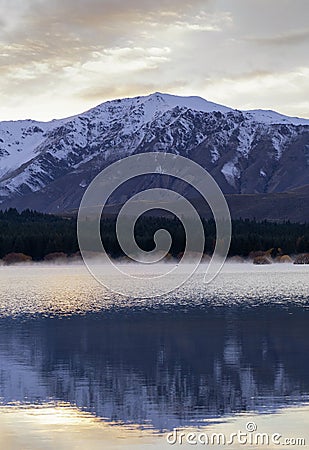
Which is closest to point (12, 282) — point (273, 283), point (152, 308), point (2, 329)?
point (273, 283)

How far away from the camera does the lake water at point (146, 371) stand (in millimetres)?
26453

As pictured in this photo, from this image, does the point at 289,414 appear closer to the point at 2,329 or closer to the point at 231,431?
the point at 231,431

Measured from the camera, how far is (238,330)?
163 ft

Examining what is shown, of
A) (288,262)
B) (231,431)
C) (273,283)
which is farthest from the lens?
(288,262)

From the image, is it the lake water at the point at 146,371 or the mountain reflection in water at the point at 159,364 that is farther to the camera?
the mountain reflection in water at the point at 159,364

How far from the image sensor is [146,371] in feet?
118

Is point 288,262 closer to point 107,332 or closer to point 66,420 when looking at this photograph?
point 107,332

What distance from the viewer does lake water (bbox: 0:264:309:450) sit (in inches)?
1041

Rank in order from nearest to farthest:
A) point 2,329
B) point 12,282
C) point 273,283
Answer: point 2,329 < point 273,283 < point 12,282

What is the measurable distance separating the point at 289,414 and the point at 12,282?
76629 millimetres

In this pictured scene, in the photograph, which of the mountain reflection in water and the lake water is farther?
the mountain reflection in water

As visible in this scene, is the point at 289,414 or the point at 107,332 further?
the point at 107,332

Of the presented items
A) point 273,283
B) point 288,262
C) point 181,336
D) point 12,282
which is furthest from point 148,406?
point 288,262

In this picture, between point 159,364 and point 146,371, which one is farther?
point 159,364
